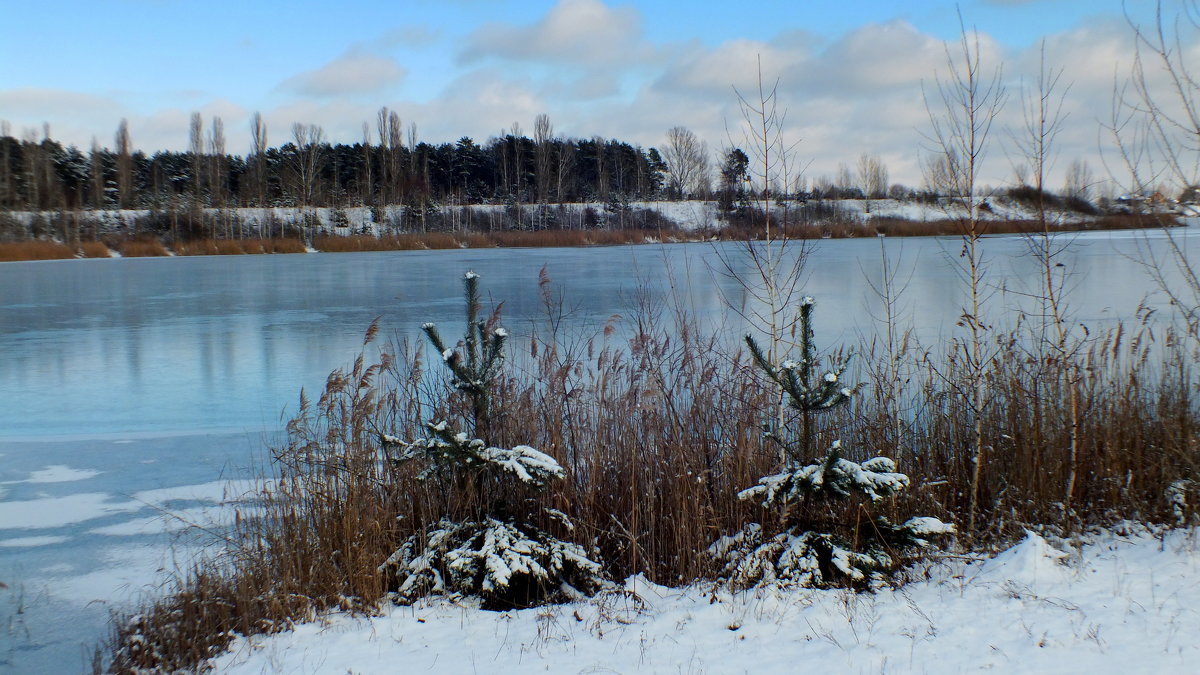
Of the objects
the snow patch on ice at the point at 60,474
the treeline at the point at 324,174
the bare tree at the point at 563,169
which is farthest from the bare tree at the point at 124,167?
the snow patch on ice at the point at 60,474

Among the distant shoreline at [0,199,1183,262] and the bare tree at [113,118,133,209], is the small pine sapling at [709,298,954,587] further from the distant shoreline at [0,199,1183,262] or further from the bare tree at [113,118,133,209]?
the bare tree at [113,118,133,209]

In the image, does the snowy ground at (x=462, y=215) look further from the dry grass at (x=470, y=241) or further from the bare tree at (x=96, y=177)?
the dry grass at (x=470, y=241)

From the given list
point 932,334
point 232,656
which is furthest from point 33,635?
point 932,334

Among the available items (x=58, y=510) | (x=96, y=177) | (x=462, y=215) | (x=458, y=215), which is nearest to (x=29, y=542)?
(x=58, y=510)

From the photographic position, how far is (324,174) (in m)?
56.9

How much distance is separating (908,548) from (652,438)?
64.3 inches

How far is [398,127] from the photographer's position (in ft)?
186

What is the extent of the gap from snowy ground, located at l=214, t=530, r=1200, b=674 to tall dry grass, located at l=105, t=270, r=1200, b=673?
26cm

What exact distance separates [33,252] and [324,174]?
81.9 ft

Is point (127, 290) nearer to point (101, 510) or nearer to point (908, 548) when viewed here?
point (101, 510)

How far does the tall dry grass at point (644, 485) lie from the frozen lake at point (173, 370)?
491 millimetres

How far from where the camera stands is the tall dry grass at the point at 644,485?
140 inches

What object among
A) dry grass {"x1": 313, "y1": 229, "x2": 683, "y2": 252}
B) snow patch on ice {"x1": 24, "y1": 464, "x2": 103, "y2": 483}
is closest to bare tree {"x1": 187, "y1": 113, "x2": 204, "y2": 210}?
dry grass {"x1": 313, "y1": 229, "x2": 683, "y2": 252}

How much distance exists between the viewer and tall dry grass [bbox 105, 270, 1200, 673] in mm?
3557
